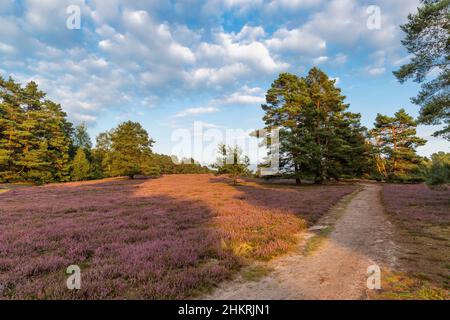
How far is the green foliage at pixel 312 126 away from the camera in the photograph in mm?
32906

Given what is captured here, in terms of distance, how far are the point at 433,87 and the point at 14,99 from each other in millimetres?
62388

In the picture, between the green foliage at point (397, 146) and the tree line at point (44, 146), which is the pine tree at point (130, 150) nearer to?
the tree line at point (44, 146)

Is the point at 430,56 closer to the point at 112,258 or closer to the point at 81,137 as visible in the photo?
the point at 112,258

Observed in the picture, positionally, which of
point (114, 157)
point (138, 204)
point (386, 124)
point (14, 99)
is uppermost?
point (14, 99)

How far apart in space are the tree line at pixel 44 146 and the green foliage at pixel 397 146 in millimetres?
52062

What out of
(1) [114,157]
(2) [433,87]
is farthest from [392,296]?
(1) [114,157]

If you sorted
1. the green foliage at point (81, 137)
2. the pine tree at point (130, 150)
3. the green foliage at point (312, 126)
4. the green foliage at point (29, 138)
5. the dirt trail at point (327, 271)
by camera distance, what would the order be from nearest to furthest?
1. the dirt trail at point (327, 271)
2. the green foliage at point (312, 126)
3. the green foliage at point (29, 138)
4. the pine tree at point (130, 150)
5. the green foliage at point (81, 137)

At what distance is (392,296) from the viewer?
4.00m

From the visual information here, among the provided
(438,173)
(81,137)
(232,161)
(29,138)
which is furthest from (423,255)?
(81,137)

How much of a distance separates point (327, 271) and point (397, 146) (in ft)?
166

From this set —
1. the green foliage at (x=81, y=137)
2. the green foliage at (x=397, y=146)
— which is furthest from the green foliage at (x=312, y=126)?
the green foliage at (x=81, y=137)

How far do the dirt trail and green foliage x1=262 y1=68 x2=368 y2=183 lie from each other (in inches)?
985

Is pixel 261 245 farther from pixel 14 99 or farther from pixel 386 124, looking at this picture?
pixel 14 99

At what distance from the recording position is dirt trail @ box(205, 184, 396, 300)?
4.27 metres
